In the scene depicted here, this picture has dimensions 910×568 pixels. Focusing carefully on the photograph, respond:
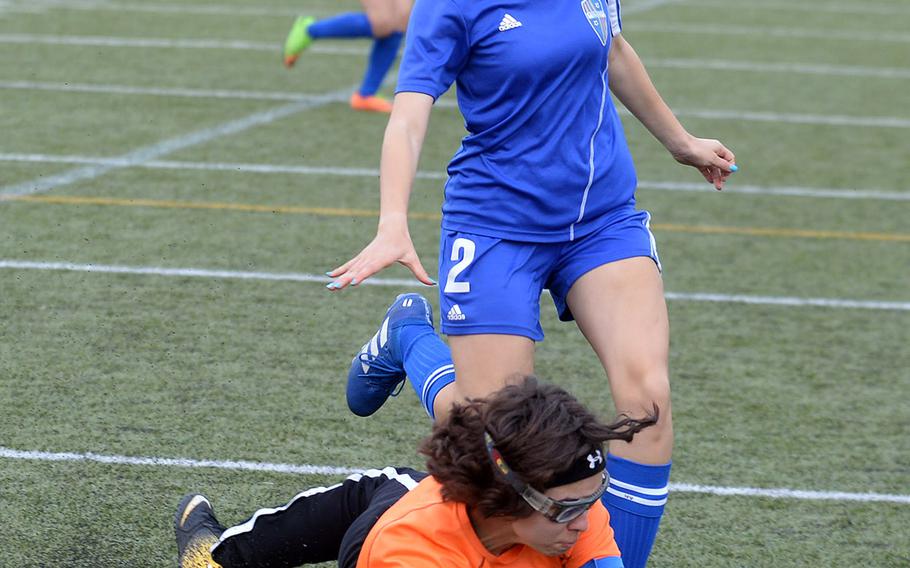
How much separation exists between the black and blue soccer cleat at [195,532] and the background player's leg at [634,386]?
1.08 metres

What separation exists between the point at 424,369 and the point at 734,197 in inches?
213

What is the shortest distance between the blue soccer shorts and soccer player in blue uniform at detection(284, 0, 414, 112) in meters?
6.85

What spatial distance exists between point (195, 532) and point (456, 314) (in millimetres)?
939

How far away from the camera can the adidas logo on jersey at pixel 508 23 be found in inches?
147

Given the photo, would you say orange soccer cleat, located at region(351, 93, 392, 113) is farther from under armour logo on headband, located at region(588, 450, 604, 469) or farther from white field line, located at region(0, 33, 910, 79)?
under armour logo on headband, located at region(588, 450, 604, 469)

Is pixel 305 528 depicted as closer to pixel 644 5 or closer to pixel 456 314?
pixel 456 314

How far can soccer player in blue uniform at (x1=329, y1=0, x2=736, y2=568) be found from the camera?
12.0 feet

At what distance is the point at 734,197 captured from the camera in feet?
29.6

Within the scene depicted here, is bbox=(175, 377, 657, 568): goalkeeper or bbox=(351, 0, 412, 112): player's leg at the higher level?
bbox=(175, 377, 657, 568): goalkeeper

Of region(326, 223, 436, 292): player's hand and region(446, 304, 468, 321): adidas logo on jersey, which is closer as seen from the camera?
region(326, 223, 436, 292): player's hand

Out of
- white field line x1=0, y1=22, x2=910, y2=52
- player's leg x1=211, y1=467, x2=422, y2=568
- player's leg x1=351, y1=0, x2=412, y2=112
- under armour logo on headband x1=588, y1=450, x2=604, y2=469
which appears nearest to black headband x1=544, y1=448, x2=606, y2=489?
under armour logo on headband x1=588, y1=450, x2=604, y2=469

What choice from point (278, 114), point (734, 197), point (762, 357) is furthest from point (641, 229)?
point (278, 114)

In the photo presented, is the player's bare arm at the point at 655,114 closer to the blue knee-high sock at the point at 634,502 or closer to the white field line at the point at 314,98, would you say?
the blue knee-high sock at the point at 634,502

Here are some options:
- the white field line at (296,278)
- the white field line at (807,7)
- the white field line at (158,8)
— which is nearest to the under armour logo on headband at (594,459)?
the white field line at (296,278)
